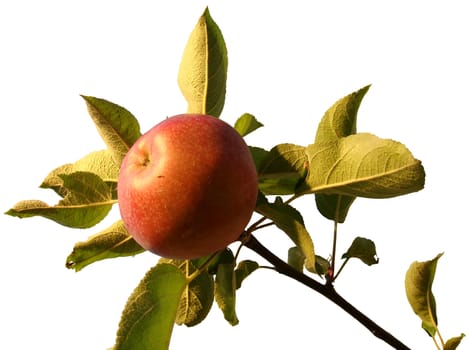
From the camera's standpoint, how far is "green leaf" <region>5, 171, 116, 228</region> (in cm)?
113

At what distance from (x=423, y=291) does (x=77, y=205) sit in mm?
806

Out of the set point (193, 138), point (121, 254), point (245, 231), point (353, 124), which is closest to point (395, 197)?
point (353, 124)

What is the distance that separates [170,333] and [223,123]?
0.41 meters

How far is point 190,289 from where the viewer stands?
119 centimetres

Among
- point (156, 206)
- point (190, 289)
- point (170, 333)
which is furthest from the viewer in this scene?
point (190, 289)

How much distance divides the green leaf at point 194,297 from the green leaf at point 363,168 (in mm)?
276

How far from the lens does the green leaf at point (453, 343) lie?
4.11ft

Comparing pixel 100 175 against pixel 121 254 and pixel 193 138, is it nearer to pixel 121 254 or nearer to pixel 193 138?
pixel 121 254

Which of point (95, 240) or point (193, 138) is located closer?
point (193, 138)

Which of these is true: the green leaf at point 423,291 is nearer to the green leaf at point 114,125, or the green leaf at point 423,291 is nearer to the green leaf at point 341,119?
the green leaf at point 341,119

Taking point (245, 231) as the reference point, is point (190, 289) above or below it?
below

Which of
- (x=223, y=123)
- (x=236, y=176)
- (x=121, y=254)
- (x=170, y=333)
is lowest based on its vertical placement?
(x=170, y=333)

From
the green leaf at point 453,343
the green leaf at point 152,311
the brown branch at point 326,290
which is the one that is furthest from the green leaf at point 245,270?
the green leaf at point 453,343

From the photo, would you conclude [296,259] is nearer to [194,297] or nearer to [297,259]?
[297,259]
